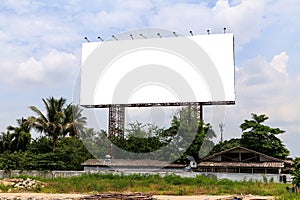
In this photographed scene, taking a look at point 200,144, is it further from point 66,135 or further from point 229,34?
point 66,135

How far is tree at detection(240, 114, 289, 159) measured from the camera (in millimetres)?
37250

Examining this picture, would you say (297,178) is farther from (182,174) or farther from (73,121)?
(73,121)

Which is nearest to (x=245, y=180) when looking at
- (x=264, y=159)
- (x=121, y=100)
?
(x=264, y=159)

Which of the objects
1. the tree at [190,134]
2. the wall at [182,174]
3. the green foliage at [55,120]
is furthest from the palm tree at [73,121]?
the tree at [190,134]

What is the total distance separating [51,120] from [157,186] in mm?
16084

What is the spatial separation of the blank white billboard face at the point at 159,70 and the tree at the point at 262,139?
558cm

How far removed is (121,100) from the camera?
122 feet

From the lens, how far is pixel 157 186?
26.8 metres

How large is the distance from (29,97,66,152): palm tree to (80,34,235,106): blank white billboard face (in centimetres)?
309

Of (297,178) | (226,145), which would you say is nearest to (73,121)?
(226,145)

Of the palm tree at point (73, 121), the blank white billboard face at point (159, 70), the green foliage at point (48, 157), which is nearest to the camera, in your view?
the blank white billboard face at point (159, 70)

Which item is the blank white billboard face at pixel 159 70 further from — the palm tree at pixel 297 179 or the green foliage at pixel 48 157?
the palm tree at pixel 297 179

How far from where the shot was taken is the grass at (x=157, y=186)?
24.5 m

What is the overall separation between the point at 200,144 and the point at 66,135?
12882 millimetres
